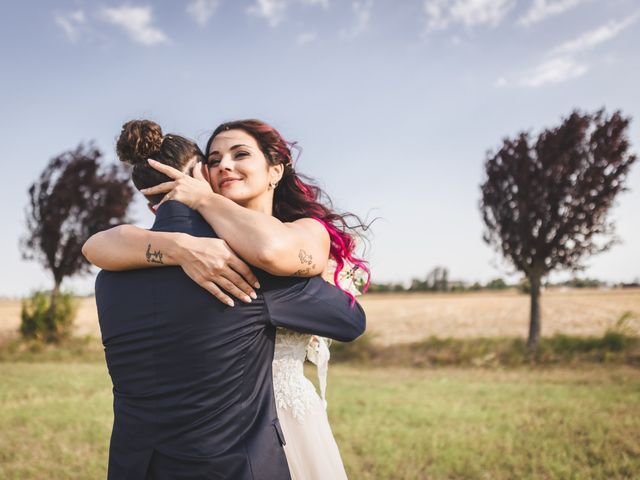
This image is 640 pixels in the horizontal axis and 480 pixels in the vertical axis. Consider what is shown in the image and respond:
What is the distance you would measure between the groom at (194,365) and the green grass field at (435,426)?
4446mm

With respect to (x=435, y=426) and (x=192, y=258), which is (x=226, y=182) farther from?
(x=435, y=426)

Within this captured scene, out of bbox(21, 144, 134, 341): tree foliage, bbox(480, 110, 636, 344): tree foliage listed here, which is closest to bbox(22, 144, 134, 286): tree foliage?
bbox(21, 144, 134, 341): tree foliage

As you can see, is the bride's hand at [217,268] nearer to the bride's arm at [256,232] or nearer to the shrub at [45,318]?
the bride's arm at [256,232]

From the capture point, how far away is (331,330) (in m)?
1.91

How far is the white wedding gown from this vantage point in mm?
2340

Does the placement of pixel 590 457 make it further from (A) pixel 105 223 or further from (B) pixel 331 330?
(A) pixel 105 223

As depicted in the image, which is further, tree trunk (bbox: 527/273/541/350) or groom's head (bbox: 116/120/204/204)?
tree trunk (bbox: 527/273/541/350)

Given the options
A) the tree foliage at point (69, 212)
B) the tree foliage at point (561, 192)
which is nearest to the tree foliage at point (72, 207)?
the tree foliage at point (69, 212)

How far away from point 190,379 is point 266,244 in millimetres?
520

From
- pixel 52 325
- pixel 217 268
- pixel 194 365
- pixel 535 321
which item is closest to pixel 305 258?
pixel 217 268

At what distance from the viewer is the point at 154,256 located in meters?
1.77

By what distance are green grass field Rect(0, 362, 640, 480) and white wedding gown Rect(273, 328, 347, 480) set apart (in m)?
3.69

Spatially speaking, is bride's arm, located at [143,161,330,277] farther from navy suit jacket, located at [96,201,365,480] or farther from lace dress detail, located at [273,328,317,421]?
lace dress detail, located at [273,328,317,421]

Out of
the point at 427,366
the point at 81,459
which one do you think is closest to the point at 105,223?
the point at 427,366
